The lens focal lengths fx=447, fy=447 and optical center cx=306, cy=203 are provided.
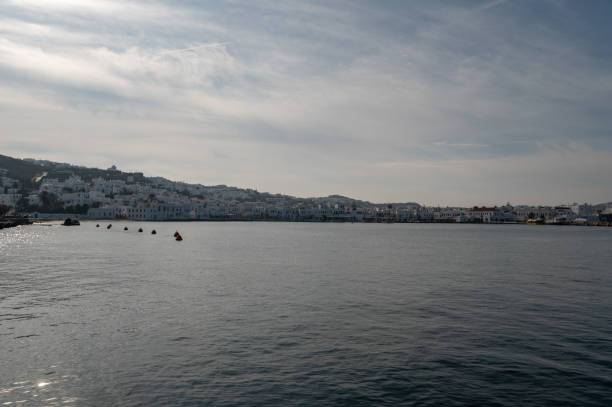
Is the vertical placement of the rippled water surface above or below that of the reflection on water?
above

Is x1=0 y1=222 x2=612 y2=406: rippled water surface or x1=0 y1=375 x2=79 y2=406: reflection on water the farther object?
x1=0 y1=222 x2=612 y2=406: rippled water surface

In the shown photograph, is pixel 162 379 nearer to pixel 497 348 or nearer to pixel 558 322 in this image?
pixel 497 348

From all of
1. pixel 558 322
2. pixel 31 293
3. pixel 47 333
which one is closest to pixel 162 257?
pixel 31 293

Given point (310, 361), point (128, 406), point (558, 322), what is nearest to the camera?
point (128, 406)

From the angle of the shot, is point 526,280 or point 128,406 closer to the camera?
point 128,406

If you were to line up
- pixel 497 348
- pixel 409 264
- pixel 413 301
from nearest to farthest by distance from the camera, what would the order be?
pixel 497 348 < pixel 413 301 < pixel 409 264

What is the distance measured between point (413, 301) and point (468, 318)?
4.96 meters

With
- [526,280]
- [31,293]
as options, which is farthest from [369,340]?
[526,280]

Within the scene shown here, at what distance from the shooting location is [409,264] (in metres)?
51.9

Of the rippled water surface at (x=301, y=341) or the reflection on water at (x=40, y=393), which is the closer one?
the reflection on water at (x=40, y=393)

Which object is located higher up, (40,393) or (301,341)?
(301,341)

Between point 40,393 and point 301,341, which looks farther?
point 301,341

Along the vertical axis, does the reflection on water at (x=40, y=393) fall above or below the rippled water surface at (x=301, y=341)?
below

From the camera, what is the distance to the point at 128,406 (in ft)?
42.4
